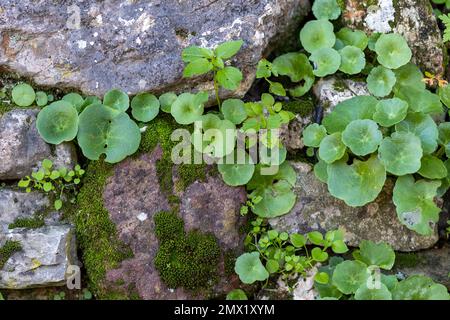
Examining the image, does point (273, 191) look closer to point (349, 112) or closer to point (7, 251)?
point (349, 112)

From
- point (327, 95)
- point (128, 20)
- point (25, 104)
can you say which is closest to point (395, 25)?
point (327, 95)

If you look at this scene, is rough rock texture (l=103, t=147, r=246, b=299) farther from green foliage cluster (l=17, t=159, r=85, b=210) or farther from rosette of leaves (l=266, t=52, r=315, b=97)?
rosette of leaves (l=266, t=52, r=315, b=97)

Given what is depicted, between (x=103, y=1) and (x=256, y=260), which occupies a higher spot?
(x=103, y=1)

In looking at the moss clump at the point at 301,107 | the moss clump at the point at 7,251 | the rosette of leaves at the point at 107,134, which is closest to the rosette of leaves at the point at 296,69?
the moss clump at the point at 301,107

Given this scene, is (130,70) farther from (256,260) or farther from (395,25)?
(395,25)

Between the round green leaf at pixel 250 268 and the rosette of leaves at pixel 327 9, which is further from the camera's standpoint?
the rosette of leaves at pixel 327 9

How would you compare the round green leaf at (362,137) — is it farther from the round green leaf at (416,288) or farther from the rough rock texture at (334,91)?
the round green leaf at (416,288)
